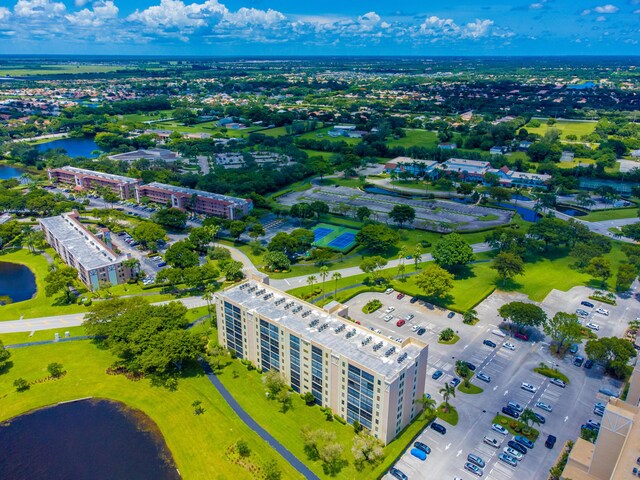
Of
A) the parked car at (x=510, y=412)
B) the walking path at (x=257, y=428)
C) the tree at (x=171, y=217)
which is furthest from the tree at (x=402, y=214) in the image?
the walking path at (x=257, y=428)

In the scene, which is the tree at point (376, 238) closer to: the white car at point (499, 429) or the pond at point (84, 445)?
the white car at point (499, 429)

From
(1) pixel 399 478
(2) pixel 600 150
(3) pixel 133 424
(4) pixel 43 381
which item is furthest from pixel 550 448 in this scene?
(2) pixel 600 150

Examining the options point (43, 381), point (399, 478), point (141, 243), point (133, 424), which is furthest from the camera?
point (141, 243)

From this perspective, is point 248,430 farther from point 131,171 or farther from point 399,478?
point 131,171

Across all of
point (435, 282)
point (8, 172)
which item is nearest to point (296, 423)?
point (435, 282)

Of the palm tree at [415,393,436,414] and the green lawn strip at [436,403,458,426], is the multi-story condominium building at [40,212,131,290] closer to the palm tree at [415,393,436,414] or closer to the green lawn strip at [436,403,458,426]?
the palm tree at [415,393,436,414]

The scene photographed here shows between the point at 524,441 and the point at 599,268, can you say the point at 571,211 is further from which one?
the point at 524,441
